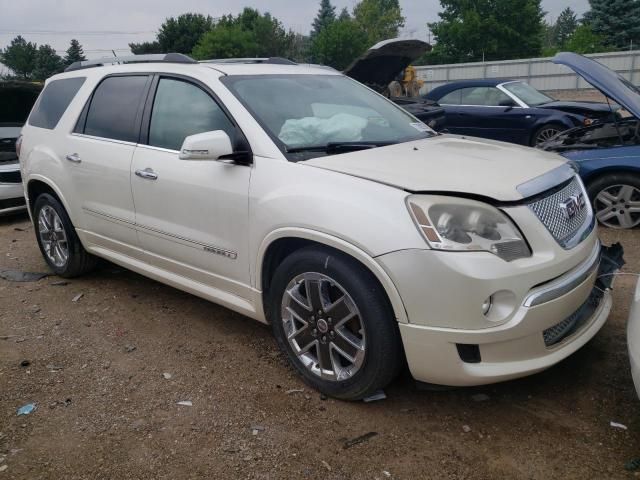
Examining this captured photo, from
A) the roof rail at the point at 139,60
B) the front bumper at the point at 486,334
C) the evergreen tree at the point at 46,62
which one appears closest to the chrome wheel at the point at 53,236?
the roof rail at the point at 139,60

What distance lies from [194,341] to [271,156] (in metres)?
1.46

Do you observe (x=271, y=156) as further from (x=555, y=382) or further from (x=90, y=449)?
(x=555, y=382)

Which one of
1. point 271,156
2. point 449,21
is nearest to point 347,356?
point 271,156

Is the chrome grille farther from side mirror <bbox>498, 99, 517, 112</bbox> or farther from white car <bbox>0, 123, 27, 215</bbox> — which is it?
side mirror <bbox>498, 99, 517, 112</bbox>

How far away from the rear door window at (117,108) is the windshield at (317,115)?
88 centimetres

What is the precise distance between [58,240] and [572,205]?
4195mm

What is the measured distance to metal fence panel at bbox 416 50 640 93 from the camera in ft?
86.0

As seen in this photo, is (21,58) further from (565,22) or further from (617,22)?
(565,22)

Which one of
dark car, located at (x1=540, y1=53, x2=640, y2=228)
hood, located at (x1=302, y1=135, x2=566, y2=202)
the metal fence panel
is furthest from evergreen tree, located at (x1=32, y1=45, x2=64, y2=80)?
hood, located at (x1=302, y1=135, x2=566, y2=202)

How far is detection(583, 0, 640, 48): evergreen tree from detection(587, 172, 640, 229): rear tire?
3974 cm

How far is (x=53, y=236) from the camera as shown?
17.0ft

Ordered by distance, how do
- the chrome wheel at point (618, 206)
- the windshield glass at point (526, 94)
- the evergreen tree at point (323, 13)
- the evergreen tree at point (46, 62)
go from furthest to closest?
the evergreen tree at point (323, 13)
the evergreen tree at point (46, 62)
the windshield glass at point (526, 94)
the chrome wheel at point (618, 206)

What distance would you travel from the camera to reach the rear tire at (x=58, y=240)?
16.2 ft

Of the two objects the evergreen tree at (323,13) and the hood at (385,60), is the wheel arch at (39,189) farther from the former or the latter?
the evergreen tree at (323,13)
